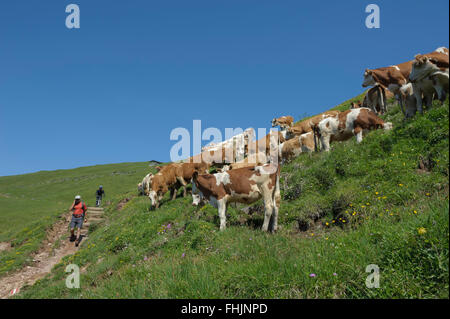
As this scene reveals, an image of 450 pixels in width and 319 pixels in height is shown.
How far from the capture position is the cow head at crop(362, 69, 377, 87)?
16.2 metres

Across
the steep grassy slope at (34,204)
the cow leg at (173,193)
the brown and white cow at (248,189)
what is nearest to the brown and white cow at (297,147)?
the brown and white cow at (248,189)

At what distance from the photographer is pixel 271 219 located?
1008 cm

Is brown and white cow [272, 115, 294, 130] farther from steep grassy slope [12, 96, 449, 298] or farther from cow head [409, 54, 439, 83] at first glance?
cow head [409, 54, 439, 83]

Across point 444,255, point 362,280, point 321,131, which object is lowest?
point 362,280

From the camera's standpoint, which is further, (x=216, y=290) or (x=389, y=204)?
(x=389, y=204)

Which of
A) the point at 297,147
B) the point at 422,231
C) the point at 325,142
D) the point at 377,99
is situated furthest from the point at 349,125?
the point at 422,231

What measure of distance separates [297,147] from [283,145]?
46.9 inches

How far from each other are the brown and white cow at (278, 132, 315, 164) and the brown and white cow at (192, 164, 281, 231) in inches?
317

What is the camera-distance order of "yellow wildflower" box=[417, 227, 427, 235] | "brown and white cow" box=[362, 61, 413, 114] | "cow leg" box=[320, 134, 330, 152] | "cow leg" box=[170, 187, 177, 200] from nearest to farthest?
"yellow wildflower" box=[417, 227, 427, 235] → "brown and white cow" box=[362, 61, 413, 114] → "cow leg" box=[320, 134, 330, 152] → "cow leg" box=[170, 187, 177, 200]

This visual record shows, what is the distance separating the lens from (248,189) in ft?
33.4

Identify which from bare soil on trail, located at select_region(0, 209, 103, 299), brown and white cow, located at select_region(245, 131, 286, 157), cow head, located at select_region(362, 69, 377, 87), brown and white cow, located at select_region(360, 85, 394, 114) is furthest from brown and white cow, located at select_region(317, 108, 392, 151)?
bare soil on trail, located at select_region(0, 209, 103, 299)

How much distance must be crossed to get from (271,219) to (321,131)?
7.24 meters
